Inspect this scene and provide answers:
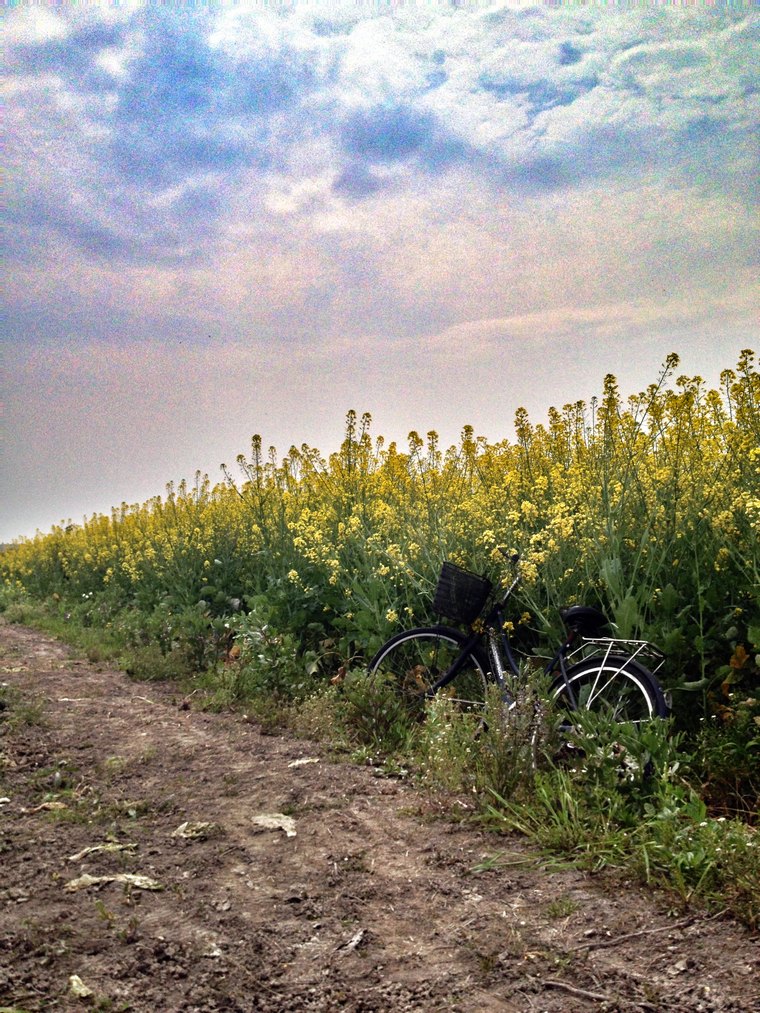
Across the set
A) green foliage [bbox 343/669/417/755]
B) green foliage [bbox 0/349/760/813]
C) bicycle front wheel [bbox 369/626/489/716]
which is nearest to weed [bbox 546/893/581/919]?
green foliage [bbox 0/349/760/813]

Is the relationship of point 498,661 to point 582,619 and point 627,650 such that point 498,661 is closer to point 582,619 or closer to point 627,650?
point 582,619

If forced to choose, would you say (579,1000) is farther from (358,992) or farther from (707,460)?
(707,460)

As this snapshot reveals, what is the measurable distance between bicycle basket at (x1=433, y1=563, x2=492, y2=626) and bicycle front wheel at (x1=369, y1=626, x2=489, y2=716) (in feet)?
0.90

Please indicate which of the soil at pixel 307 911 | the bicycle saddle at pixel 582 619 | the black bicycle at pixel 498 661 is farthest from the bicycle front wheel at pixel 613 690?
the soil at pixel 307 911

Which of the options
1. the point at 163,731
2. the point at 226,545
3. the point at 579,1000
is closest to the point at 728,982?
the point at 579,1000

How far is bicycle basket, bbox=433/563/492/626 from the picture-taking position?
5543 millimetres

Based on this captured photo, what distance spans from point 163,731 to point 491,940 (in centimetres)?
385

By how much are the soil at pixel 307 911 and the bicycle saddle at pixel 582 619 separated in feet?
4.23

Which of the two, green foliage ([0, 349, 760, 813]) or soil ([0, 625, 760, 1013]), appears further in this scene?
green foliage ([0, 349, 760, 813])

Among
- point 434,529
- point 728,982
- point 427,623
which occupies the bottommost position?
point 728,982

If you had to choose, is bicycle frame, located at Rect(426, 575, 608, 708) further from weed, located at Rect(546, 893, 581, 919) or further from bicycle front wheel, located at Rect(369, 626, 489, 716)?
weed, located at Rect(546, 893, 581, 919)


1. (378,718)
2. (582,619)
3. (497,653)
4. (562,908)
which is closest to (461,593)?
(497,653)

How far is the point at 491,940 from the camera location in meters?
3.33

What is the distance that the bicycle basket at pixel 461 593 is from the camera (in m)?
5.54
